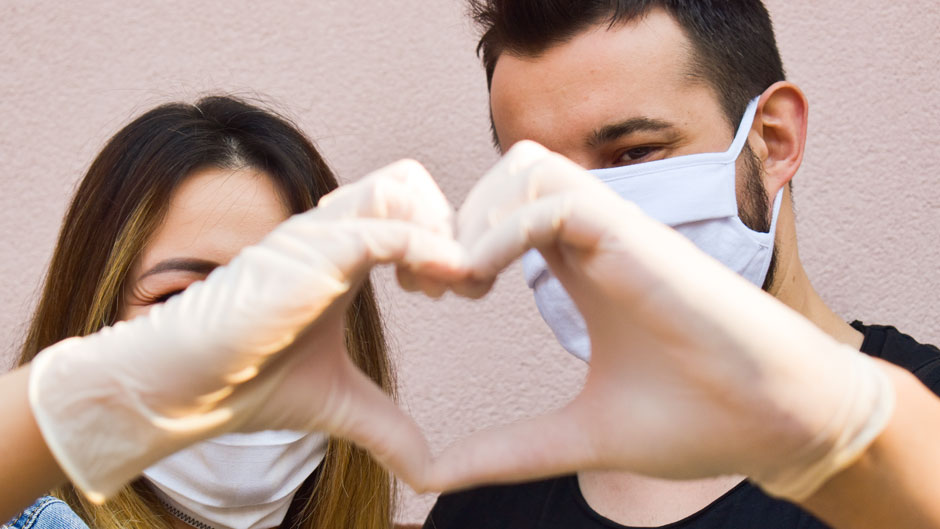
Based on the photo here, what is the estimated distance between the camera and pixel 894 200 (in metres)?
2.31

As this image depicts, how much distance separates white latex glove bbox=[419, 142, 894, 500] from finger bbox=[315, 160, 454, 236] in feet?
0.13

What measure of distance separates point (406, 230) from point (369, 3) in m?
1.77

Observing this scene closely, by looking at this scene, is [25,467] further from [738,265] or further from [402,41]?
[402,41]

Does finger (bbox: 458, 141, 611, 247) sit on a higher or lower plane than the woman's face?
higher

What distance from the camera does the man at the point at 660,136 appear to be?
155 centimetres

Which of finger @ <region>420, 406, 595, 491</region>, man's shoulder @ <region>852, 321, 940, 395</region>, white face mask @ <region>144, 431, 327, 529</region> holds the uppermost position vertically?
finger @ <region>420, 406, 595, 491</region>

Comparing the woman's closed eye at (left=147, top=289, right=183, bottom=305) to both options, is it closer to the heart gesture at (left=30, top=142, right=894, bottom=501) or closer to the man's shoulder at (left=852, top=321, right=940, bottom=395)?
the heart gesture at (left=30, top=142, right=894, bottom=501)

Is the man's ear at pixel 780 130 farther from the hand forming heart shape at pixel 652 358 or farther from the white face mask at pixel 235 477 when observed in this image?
the white face mask at pixel 235 477

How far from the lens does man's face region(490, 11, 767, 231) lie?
1.59 metres

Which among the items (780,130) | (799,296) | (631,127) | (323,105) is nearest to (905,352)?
(799,296)

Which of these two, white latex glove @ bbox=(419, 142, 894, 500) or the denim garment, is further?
the denim garment

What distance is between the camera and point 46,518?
3.88ft

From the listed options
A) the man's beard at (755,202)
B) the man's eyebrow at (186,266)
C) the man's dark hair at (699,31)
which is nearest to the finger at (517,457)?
the man's eyebrow at (186,266)

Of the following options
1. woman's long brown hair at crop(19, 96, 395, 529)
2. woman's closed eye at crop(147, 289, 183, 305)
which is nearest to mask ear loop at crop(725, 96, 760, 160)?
woman's long brown hair at crop(19, 96, 395, 529)
